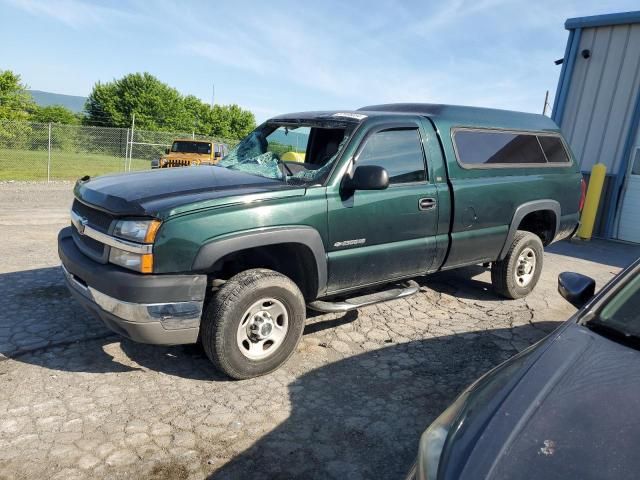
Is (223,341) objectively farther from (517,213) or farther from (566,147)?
(566,147)

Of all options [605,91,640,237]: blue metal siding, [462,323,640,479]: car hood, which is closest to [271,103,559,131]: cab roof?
[462,323,640,479]: car hood

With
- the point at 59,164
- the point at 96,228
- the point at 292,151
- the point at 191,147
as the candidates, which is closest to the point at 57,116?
the point at 59,164

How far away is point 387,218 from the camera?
4.00 m

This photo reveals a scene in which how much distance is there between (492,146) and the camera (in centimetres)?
505

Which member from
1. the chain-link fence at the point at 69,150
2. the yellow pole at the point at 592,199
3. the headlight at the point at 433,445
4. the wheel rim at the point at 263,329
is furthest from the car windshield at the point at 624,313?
the chain-link fence at the point at 69,150

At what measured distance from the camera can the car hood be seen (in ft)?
4.88

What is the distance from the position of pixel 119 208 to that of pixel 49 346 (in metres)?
1.49

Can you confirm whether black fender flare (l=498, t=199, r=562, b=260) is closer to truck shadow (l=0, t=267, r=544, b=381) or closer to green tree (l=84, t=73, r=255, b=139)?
truck shadow (l=0, t=267, r=544, b=381)

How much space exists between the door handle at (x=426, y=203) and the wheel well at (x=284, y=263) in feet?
3.76

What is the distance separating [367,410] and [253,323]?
38.4 inches

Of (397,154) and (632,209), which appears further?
(632,209)

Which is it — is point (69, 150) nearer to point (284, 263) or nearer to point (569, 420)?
point (284, 263)

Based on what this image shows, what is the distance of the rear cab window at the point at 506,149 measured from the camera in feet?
15.5

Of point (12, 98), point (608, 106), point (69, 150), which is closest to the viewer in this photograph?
point (608, 106)
